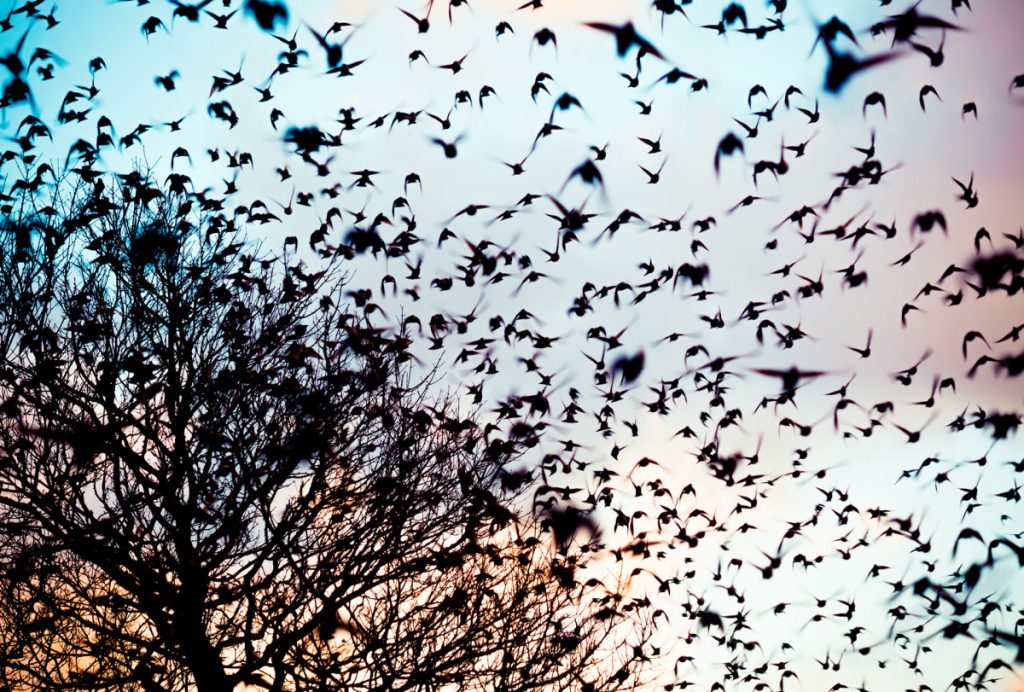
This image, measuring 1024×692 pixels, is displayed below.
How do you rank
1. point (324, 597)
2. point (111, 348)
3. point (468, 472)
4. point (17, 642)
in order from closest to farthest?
1. point (17, 642)
2. point (324, 597)
3. point (111, 348)
4. point (468, 472)

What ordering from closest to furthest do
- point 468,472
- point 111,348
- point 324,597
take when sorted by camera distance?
point 324,597 < point 111,348 < point 468,472

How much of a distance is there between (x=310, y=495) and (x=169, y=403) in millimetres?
2691

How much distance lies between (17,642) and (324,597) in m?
3.90

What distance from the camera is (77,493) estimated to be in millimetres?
11758

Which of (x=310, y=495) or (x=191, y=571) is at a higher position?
(x=310, y=495)

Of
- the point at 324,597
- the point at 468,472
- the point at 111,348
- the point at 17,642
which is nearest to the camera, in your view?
the point at 17,642

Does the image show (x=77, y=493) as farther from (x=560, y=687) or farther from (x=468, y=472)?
(x=560, y=687)

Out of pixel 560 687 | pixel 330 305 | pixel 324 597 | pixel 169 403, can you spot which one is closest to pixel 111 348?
pixel 169 403

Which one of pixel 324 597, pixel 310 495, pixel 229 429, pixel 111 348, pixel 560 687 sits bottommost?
pixel 560 687

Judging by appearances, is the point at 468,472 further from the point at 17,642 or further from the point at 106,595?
the point at 17,642

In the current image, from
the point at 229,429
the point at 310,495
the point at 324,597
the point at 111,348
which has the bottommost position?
the point at 324,597

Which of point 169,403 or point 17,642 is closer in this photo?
point 17,642

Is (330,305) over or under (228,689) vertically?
over

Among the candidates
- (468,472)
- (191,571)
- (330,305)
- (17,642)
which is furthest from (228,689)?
(330,305)
